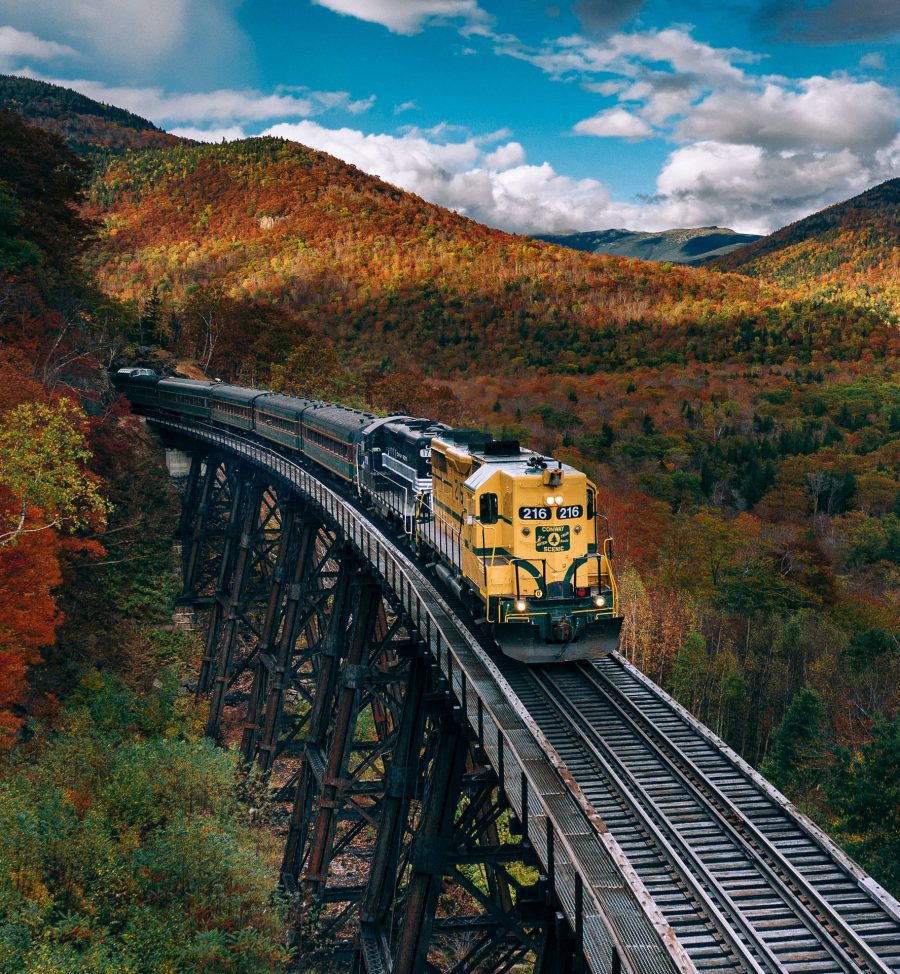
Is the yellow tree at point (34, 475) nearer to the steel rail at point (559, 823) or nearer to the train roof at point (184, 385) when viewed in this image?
the steel rail at point (559, 823)

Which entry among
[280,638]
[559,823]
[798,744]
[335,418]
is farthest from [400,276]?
[559,823]

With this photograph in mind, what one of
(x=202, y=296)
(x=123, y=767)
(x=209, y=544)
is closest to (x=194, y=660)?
(x=209, y=544)

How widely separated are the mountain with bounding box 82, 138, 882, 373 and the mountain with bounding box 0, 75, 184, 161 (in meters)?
13.3

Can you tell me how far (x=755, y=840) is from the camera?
1064cm

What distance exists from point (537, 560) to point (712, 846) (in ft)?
23.2

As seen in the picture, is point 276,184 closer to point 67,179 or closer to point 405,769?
point 67,179

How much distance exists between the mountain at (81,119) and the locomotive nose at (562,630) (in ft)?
532

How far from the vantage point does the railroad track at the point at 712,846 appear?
8.73 meters

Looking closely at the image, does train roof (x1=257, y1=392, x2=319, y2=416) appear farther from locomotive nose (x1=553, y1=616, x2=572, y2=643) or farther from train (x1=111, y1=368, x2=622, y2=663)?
locomotive nose (x1=553, y1=616, x2=572, y2=643)

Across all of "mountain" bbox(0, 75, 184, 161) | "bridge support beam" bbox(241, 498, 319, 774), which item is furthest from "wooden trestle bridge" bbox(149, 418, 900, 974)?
"mountain" bbox(0, 75, 184, 161)

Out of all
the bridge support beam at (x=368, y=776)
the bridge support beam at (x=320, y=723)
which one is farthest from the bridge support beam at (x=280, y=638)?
the bridge support beam at (x=320, y=723)

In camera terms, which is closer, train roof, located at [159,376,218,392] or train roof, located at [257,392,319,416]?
train roof, located at [257,392,319,416]

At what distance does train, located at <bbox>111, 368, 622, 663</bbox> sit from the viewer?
51.8 ft

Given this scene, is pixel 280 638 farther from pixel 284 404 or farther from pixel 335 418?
pixel 284 404
